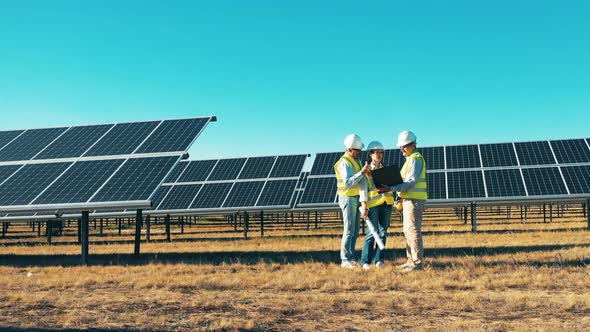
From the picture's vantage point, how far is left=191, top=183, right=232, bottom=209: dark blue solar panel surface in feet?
70.6

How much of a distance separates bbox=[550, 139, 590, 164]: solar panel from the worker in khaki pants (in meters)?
14.0

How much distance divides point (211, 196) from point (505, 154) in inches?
489

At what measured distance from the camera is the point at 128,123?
52.9ft

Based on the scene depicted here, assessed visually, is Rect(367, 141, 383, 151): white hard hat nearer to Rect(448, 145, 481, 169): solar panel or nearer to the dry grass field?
the dry grass field

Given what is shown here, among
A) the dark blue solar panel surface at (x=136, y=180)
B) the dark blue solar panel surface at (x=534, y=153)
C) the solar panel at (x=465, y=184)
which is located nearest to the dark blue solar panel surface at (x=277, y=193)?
the solar panel at (x=465, y=184)

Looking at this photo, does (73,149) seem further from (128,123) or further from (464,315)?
(464,315)

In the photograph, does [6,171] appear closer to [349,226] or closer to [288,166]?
[349,226]

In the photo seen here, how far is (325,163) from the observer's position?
25.5 metres

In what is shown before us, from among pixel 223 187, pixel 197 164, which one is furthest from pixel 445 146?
pixel 197 164

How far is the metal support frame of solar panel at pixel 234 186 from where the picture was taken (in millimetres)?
21078

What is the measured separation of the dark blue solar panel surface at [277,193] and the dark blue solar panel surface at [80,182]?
838cm

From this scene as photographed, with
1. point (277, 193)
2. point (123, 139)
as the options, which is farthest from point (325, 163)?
point (123, 139)

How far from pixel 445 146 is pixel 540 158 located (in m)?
4.21

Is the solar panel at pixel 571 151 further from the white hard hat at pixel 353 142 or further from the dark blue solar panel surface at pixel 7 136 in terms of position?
the dark blue solar panel surface at pixel 7 136
